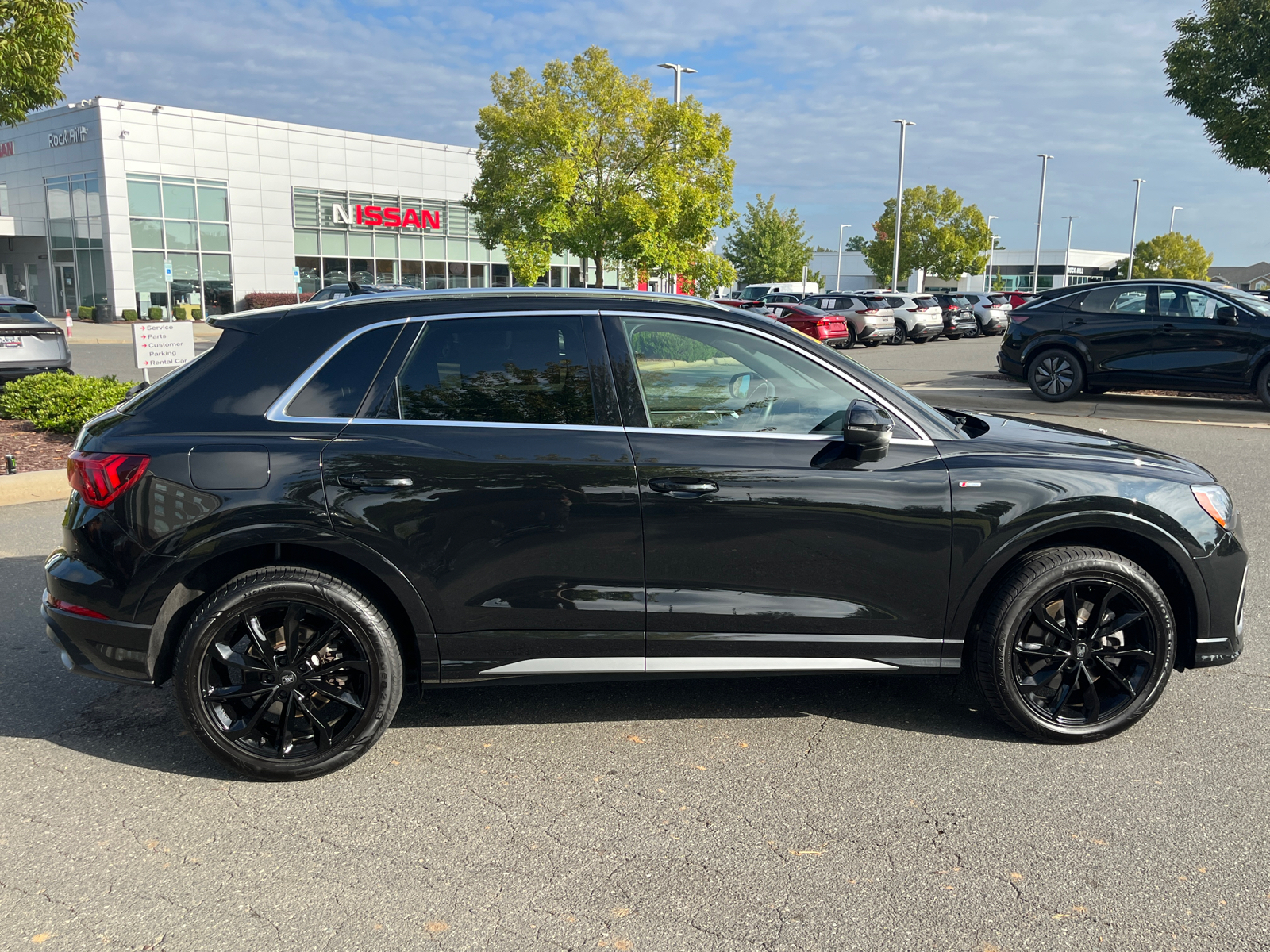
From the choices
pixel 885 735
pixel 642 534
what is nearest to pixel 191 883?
pixel 642 534

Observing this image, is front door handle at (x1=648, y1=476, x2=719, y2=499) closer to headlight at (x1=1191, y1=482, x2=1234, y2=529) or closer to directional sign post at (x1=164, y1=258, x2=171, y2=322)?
headlight at (x1=1191, y1=482, x2=1234, y2=529)

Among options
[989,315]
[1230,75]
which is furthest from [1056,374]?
[989,315]

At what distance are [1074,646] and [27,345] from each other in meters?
12.8

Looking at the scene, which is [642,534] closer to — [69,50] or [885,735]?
[885,735]

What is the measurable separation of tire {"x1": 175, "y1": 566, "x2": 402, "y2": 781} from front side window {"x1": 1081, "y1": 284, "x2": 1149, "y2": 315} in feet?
44.9

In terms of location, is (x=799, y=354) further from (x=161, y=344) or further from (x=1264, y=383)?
(x=1264, y=383)

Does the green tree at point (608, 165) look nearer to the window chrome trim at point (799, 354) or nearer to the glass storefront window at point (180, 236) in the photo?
the window chrome trim at point (799, 354)

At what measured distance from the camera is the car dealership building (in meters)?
39.6

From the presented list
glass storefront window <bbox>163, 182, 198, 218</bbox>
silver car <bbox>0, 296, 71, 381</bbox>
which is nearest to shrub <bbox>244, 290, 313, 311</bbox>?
glass storefront window <bbox>163, 182, 198, 218</bbox>

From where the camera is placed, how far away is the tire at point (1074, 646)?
3863mm

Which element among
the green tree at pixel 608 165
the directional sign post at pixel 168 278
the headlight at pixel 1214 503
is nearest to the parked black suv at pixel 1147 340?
the green tree at pixel 608 165

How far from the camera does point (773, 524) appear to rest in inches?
147

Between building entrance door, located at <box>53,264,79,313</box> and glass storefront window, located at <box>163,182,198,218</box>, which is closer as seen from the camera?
glass storefront window, located at <box>163,182,198,218</box>

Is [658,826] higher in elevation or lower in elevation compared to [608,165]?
lower
